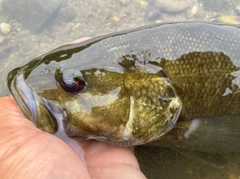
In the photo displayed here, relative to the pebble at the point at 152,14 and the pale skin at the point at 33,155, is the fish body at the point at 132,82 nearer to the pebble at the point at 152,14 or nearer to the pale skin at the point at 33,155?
the pale skin at the point at 33,155

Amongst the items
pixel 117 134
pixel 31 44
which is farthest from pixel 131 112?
pixel 31 44

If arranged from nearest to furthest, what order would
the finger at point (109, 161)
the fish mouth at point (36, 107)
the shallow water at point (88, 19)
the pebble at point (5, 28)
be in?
the fish mouth at point (36, 107), the finger at point (109, 161), the shallow water at point (88, 19), the pebble at point (5, 28)

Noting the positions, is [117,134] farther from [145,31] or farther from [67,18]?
[67,18]

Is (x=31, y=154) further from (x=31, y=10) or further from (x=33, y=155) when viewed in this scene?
(x=31, y=10)

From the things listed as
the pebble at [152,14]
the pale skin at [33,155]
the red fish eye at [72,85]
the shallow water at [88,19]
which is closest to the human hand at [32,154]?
the pale skin at [33,155]

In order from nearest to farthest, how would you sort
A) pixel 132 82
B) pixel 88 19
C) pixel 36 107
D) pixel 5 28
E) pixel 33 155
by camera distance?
pixel 33 155 → pixel 36 107 → pixel 132 82 → pixel 5 28 → pixel 88 19

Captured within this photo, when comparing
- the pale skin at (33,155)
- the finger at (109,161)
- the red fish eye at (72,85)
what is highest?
the red fish eye at (72,85)

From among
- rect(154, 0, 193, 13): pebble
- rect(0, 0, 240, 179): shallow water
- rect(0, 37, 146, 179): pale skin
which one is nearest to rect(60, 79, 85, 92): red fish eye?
rect(0, 37, 146, 179): pale skin

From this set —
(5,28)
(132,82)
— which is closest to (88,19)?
(5,28)
